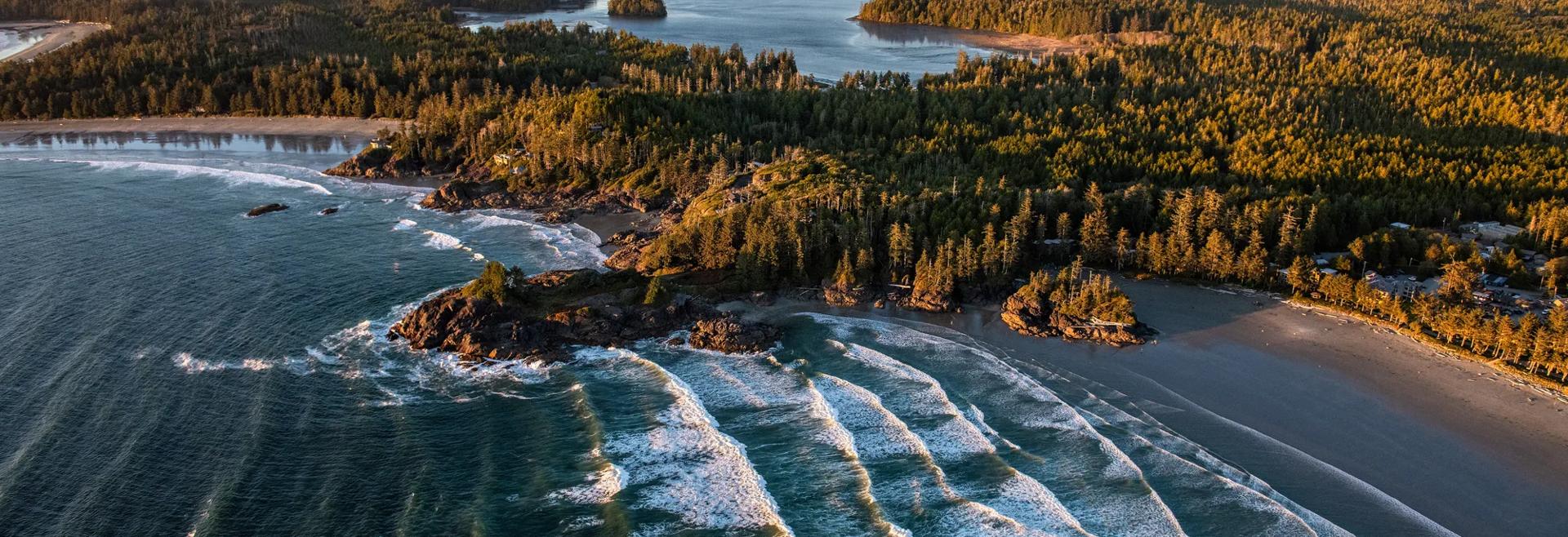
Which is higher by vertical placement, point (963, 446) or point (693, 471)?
point (963, 446)

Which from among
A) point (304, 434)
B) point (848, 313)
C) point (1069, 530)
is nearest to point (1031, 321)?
point (848, 313)

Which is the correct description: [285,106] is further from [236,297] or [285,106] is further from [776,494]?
[776,494]

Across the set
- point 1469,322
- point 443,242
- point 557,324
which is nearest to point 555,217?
point 443,242

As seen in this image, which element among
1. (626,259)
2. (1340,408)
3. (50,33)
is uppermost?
(50,33)

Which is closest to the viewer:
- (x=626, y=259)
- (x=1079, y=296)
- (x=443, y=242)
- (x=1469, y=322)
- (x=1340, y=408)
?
(x=1340, y=408)

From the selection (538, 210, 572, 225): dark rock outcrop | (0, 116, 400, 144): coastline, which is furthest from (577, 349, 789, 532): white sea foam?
(0, 116, 400, 144): coastline

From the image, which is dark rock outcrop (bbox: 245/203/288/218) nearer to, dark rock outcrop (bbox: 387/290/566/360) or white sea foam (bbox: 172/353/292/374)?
white sea foam (bbox: 172/353/292/374)

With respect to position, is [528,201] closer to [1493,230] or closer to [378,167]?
[378,167]
